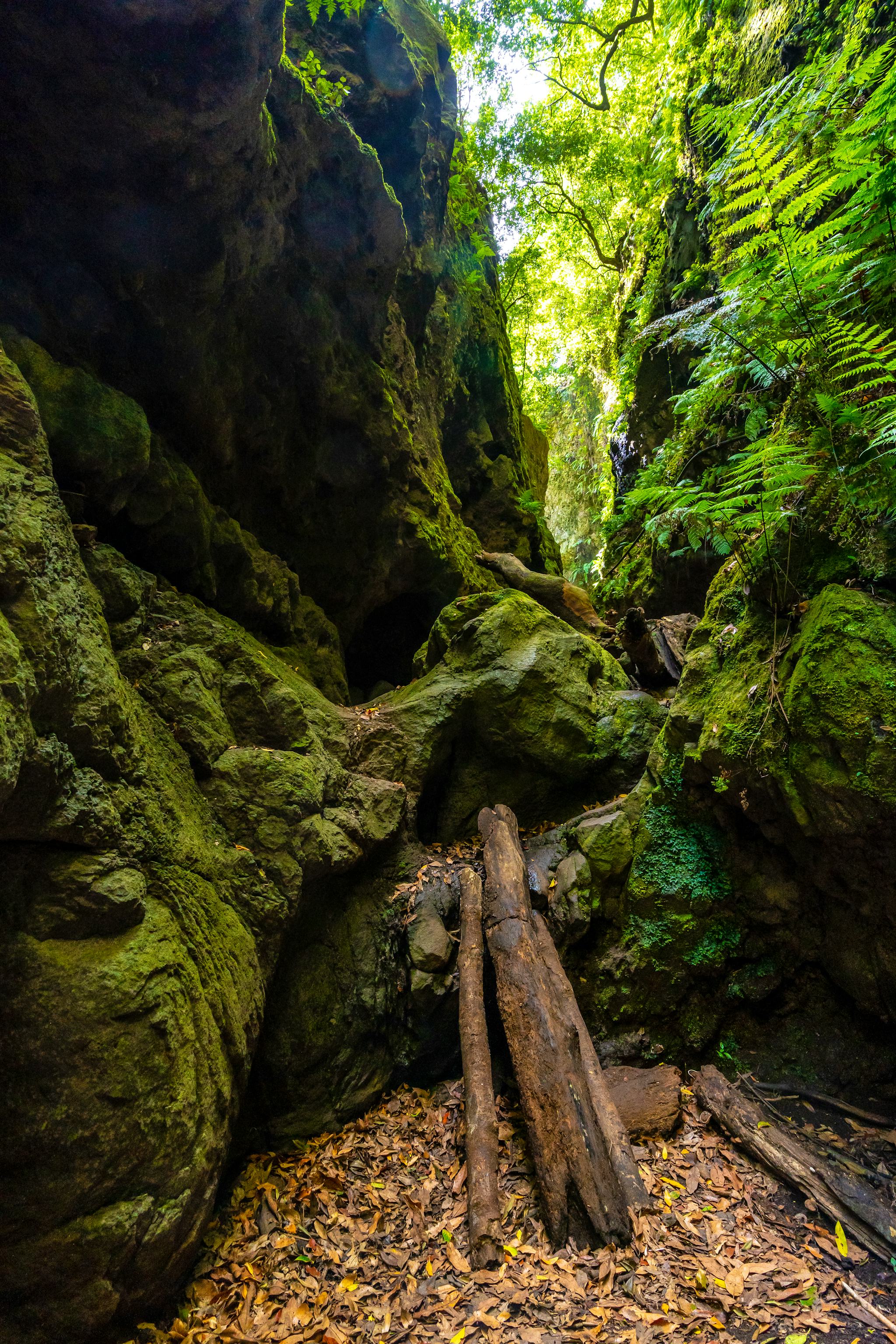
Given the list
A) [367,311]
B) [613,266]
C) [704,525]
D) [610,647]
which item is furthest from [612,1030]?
[613,266]

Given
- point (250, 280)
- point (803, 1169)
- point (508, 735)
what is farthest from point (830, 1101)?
point (250, 280)

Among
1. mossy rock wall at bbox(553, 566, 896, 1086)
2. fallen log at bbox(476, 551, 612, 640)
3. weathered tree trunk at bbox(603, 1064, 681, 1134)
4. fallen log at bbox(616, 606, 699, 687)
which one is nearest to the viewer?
mossy rock wall at bbox(553, 566, 896, 1086)

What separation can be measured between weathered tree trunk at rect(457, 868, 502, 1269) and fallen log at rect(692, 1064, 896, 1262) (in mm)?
1597

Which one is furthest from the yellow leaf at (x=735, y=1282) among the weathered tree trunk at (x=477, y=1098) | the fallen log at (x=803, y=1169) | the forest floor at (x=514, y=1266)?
the weathered tree trunk at (x=477, y=1098)

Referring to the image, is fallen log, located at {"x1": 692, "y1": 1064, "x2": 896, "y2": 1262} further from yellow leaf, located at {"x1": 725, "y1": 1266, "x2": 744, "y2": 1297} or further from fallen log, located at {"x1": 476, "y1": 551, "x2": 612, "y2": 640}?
fallen log, located at {"x1": 476, "y1": 551, "x2": 612, "y2": 640}

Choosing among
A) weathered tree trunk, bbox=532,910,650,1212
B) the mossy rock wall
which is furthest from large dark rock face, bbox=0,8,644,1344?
the mossy rock wall

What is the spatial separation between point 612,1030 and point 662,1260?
1597 mm

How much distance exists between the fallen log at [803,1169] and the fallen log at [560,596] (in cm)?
738

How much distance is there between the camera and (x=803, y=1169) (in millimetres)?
3471

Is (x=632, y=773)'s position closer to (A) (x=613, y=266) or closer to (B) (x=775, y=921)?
(B) (x=775, y=921)

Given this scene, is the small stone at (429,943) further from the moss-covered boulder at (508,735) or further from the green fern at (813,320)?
the green fern at (813,320)

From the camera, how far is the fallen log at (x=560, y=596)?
1073cm

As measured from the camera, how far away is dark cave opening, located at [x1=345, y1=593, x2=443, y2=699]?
10758 mm

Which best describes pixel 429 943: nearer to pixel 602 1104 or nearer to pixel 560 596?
pixel 602 1104
